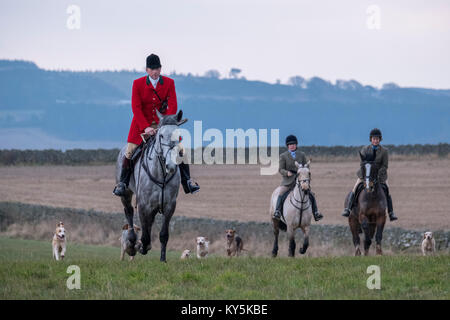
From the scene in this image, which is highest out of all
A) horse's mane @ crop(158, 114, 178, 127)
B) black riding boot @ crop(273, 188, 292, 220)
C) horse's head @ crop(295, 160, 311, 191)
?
horse's mane @ crop(158, 114, 178, 127)

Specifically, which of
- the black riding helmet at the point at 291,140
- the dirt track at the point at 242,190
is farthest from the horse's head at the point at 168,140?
the dirt track at the point at 242,190

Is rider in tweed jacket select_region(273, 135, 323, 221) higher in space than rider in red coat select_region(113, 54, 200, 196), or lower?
lower

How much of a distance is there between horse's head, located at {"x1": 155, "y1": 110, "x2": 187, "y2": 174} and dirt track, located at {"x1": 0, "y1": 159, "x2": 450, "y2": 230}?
17224mm

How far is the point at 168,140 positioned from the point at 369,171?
5939mm

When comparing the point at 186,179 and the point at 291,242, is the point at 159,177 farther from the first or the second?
the point at 291,242

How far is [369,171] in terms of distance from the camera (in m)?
18.2

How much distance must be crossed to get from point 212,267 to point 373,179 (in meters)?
5.52

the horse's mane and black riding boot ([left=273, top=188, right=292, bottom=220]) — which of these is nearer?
the horse's mane

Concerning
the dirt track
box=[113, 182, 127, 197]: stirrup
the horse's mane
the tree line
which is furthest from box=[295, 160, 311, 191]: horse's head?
the tree line

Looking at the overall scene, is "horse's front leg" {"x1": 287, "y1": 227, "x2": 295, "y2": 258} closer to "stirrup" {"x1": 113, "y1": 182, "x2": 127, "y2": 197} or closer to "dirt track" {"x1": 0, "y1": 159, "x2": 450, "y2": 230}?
"stirrup" {"x1": 113, "y1": 182, "x2": 127, "y2": 197}

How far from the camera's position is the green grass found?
11.6 meters

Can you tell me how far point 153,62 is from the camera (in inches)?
595

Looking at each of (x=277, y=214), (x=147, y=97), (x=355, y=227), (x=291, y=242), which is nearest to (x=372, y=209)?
(x=355, y=227)

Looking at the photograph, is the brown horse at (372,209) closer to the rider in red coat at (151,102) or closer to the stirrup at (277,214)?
the stirrup at (277,214)
